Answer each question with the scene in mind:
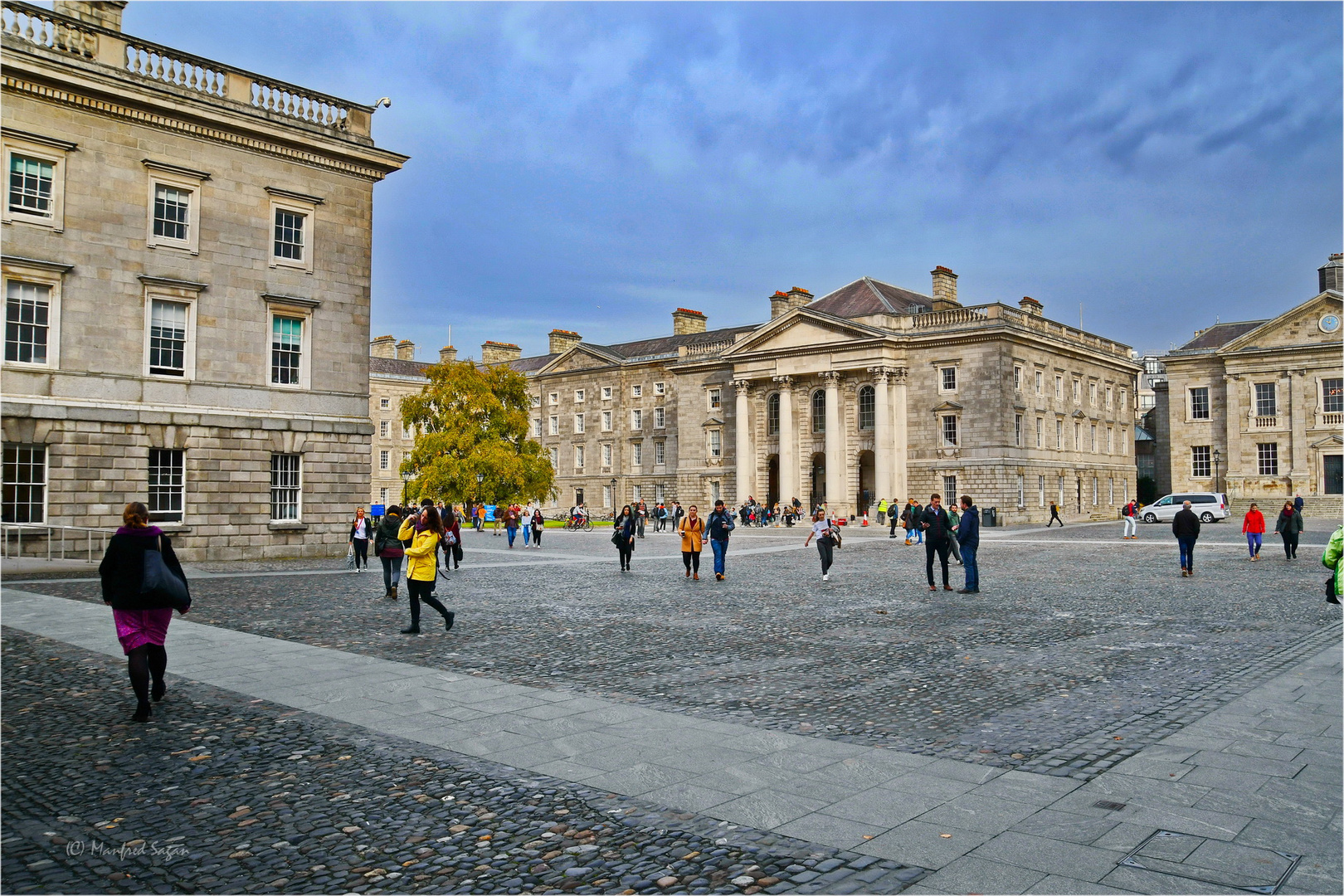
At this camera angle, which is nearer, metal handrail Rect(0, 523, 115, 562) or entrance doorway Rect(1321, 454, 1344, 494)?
metal handrail Rect(0, 523, 115, 562)

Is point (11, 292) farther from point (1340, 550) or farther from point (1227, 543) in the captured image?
point (1227, 543)

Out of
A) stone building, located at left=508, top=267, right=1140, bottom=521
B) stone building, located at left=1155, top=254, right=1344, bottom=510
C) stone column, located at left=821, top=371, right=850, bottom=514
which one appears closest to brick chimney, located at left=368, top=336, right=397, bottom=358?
stone building, located at left=508, top=267, right=1140, bottom=521

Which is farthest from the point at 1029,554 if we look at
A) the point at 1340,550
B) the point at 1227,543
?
the point at 1340,550

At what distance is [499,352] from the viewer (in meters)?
95.3

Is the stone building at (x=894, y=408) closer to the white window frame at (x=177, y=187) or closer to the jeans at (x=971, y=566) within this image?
the jeans at (x=971, y=566)

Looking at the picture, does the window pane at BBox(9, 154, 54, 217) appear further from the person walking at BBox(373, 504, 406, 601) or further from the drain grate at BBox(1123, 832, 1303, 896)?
the drain grate at BBox(1123, 832, 1303, 896)

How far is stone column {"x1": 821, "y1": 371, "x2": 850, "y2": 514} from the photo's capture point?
6112 centimetres

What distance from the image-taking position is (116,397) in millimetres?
24344

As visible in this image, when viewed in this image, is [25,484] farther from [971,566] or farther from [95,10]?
[971,566]

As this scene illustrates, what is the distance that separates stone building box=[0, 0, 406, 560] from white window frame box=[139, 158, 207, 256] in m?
0.05

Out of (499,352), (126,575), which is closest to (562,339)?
(499,352)

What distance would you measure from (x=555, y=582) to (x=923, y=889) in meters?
17.2

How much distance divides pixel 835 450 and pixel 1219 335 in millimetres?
31652

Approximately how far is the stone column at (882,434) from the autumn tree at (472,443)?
19945 mm
